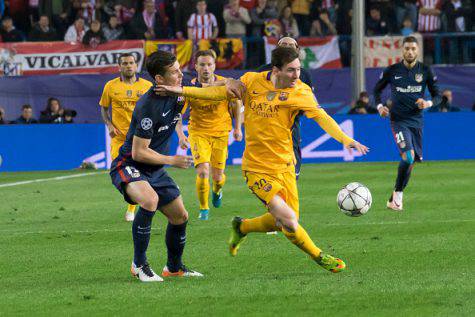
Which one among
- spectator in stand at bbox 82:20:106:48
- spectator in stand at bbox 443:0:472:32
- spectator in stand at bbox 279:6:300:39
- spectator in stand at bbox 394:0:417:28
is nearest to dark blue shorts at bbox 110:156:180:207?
spectator in stand at bbox 82:20:106:48

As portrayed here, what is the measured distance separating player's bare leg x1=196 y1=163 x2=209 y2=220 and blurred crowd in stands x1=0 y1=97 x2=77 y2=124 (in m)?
11.1

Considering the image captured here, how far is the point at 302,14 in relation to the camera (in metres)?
28.2

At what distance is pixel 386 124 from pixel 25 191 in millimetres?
9096

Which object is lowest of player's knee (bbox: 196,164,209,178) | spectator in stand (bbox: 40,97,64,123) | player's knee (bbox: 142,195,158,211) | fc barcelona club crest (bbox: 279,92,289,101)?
spectator in stand (bbox: 40,97,64,123)

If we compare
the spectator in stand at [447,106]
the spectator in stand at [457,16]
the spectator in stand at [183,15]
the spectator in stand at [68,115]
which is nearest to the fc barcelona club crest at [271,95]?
the spectator in stand at [68,115]

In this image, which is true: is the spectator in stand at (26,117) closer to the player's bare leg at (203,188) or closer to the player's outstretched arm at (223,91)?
the player's bare leg at (203,188)

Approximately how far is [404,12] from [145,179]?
19.6 m

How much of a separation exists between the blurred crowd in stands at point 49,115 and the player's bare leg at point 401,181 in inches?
461

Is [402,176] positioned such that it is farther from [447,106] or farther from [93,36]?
[93,36]

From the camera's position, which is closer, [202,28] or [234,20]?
[202,28]

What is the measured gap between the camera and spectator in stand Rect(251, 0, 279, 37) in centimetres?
2778

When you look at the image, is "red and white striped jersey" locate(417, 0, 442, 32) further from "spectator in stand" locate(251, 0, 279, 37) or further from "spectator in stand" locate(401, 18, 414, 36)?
"spectator in stand" locate(251, 0, 279, 37)

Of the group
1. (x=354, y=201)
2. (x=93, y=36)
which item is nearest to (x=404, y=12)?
(x=93, y=36)

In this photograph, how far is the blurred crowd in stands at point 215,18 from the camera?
27.5 m
